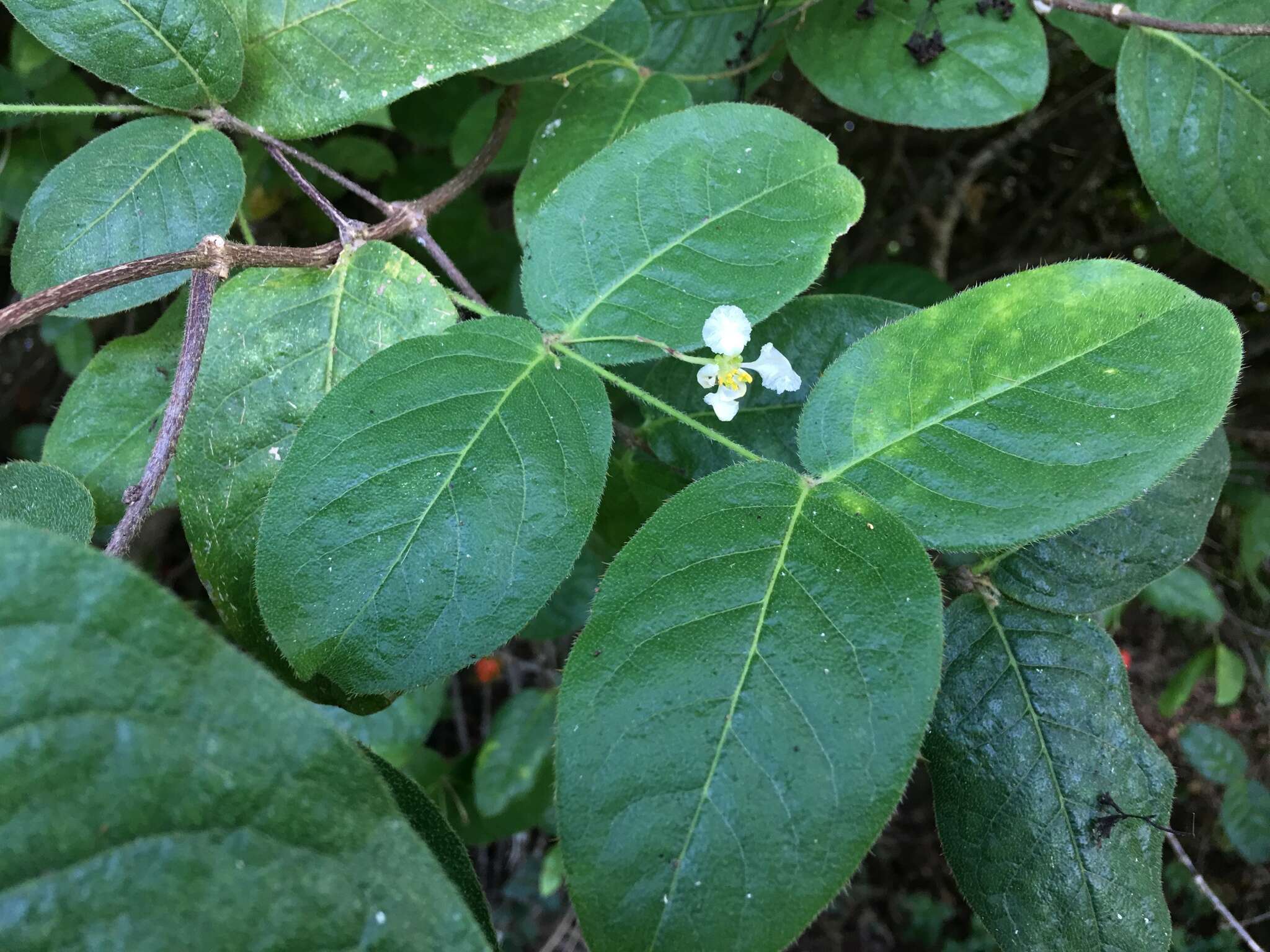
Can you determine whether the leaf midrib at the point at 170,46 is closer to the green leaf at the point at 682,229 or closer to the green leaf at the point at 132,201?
the green leaf at the point at 132,201

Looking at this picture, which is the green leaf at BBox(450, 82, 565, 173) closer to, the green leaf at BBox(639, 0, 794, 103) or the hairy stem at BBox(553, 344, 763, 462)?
the green leaf at BBox(639, 0, 794, 103)

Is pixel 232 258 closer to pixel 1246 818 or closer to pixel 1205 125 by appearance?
pixel 1205 125

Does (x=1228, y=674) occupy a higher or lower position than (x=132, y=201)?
lower

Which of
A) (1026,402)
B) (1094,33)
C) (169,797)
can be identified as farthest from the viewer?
(1094,33)

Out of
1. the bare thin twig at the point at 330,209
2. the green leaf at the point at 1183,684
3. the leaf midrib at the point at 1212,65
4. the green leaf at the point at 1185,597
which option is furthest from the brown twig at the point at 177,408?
the green leaf at the point at 1183,684

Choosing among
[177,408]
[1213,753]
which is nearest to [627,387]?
[177,408]

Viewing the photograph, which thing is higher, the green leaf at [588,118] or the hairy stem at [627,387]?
the green leaf at [588,118]
